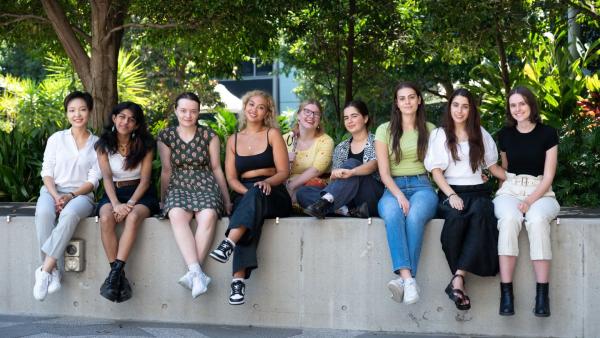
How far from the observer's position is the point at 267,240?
675 cm

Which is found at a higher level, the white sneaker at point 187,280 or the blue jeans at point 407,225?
the blue jeans at point 407,225

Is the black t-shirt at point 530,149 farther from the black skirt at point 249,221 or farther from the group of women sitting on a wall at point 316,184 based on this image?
the black skirt at point 249,221

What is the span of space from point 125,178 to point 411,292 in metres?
2.61

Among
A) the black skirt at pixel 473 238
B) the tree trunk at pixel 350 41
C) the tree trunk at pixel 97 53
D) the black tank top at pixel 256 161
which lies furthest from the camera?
the tree trunk at pixel 350 41

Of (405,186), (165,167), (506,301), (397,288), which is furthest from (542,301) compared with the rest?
(165,167)

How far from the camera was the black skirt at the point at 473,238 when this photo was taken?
6141 millimetres

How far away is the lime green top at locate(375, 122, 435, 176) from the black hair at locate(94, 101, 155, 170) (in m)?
1.94

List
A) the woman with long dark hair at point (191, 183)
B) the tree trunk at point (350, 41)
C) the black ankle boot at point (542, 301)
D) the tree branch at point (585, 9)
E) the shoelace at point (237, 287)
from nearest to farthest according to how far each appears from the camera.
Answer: the black ankle boot at point (542, 301) → the shoelace at point (237, 287) → the woman with long dark hair at point (191, 183) → the tree branch at point (585, 9) → the tree trunk at point (350, 41)

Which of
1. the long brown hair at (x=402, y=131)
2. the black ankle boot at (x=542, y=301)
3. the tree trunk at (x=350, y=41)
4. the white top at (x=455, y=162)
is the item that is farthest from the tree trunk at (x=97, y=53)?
the black ankle boot at (x=542, y=301)

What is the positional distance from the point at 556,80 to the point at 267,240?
683 cm

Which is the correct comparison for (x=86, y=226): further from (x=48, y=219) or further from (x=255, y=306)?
(x=255, y=306)

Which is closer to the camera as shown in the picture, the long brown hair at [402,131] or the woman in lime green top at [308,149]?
the long brown hair at [402,131]

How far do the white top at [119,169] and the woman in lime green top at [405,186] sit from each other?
2.04m

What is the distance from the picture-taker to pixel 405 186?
22.0ft
